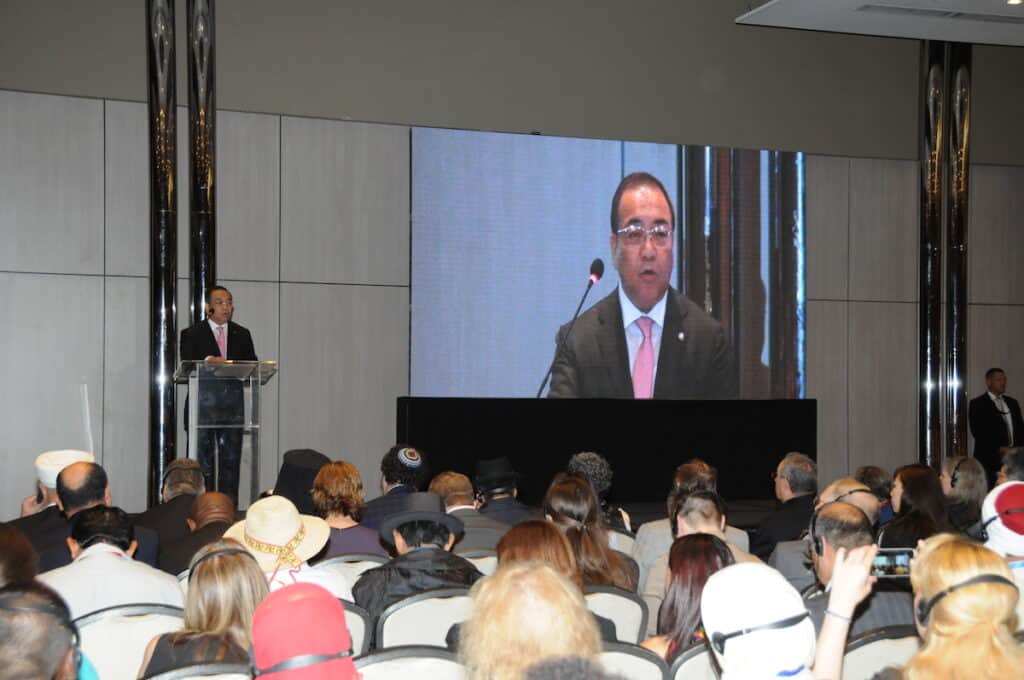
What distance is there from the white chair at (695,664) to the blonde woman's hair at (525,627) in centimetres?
92

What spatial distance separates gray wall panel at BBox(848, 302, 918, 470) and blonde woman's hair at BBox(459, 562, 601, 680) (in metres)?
9.99

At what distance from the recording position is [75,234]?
8.88 m

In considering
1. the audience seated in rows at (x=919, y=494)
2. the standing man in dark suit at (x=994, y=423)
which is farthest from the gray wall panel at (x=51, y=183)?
the standing man in dark suit at (x=994, y=423)

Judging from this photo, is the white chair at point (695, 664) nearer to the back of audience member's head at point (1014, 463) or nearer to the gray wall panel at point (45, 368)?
the back of audience member's head at point (1014, 463)

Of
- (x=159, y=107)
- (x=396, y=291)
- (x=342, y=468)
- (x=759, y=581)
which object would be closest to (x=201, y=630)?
(x=759, y=581)

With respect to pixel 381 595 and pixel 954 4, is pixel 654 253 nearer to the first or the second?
pixel 954 4

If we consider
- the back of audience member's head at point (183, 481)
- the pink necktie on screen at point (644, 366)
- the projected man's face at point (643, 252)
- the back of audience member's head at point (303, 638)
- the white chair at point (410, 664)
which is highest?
the projected man's face at point (643, 252)

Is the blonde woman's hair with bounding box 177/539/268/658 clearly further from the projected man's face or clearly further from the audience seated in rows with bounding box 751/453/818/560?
the projected man's face

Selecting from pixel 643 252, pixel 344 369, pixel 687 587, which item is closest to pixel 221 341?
pixel 344 369

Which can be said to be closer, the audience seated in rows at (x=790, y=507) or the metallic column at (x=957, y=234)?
the audience seated in rows at (x=790, y=507)

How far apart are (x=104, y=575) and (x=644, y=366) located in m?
7.28

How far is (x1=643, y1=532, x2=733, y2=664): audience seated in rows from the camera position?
3.12 meters

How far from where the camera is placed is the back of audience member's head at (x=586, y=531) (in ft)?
13.5

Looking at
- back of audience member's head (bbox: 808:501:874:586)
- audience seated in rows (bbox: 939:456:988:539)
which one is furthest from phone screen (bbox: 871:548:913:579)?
audience seated in rows (bbox: 939:456:988:539)
